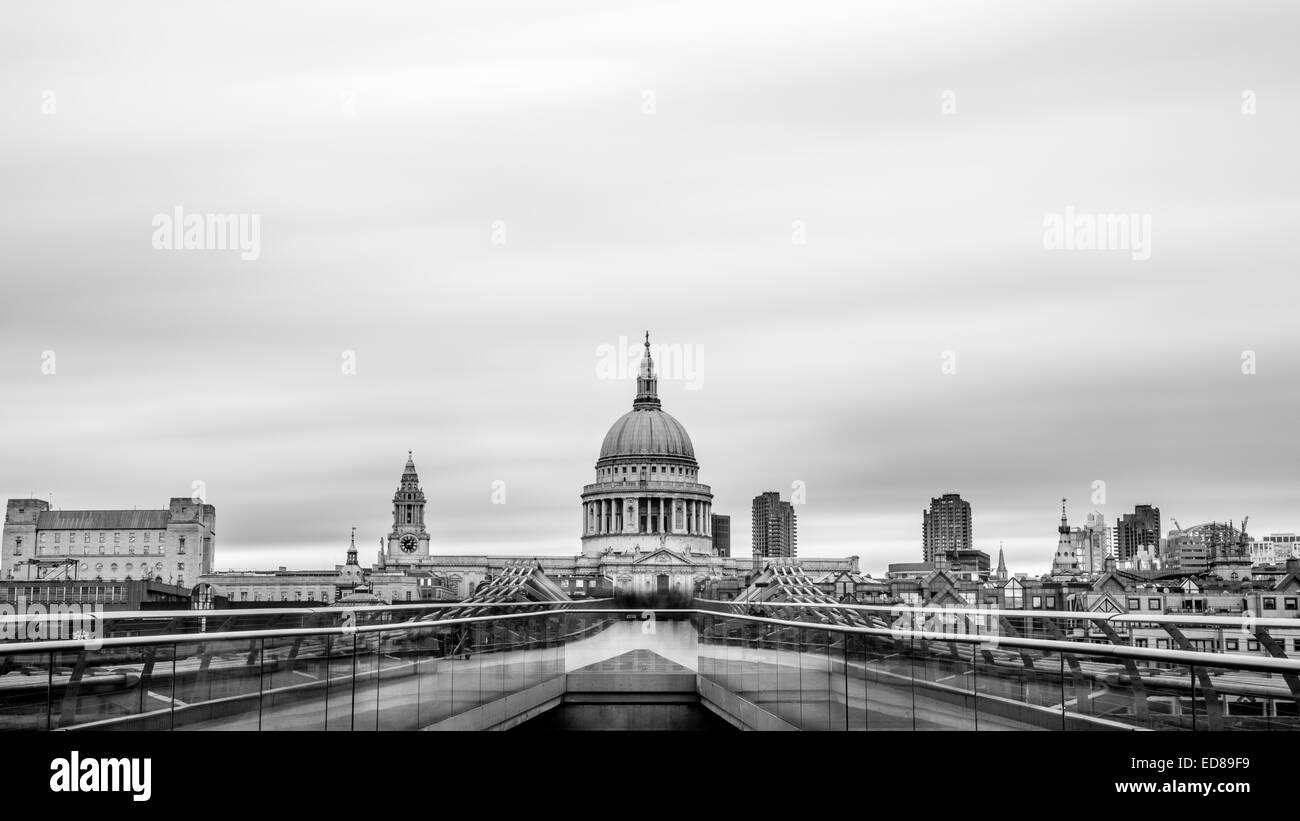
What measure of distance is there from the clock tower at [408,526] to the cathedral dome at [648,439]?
1104 inches

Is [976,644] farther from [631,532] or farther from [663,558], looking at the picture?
[631,532]

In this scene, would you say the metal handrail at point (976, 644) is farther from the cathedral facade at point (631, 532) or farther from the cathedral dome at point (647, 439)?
the cathedral dome at point (647, 439)

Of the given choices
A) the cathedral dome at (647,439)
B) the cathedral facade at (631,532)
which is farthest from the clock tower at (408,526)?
the cathedral dome at (647,439)

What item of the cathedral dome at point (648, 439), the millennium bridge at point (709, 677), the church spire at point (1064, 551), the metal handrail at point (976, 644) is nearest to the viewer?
the metal handrail at point (976, 644)

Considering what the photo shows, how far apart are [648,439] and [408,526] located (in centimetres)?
3545

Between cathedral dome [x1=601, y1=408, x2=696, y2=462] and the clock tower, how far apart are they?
2805 cm

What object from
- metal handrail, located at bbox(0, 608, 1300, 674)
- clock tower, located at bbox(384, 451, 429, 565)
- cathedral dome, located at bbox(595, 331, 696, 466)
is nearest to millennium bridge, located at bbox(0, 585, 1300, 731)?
metal handrail, located at bbox(0, 608, 1300, 674)

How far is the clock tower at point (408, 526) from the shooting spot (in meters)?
177

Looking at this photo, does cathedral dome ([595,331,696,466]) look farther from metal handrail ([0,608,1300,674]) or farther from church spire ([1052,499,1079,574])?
metal handrail ([0,608,1300,674])

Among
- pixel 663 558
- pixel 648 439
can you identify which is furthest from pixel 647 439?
pixel 663 558

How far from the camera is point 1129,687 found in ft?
29.3
